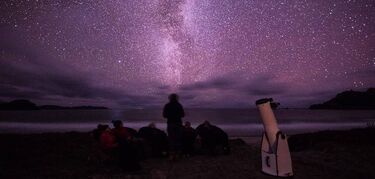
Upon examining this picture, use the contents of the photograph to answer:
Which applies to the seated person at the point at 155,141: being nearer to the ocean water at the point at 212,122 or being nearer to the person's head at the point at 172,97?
the person's head at the point at 172,97

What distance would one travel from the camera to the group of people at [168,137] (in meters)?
10.1

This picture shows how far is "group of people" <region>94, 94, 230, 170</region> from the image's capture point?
33.2 ft

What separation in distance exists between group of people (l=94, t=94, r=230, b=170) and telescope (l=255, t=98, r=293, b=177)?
372cm

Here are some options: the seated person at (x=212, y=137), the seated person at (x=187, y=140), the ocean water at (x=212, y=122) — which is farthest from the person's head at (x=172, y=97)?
the ocean water at (x=212, y=122)

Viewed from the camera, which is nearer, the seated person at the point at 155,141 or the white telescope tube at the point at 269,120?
the white telescope tube at the point at 269,120

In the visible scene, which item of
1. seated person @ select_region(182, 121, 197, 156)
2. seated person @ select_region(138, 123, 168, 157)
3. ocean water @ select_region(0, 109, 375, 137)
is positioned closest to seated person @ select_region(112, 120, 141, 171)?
seated person @ select_region(138, 123, 168, 157)

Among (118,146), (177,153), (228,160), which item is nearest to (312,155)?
(228,160)

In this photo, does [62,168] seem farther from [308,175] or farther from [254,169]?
[308,175]

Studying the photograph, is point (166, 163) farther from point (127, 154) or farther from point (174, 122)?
point (127, 154)

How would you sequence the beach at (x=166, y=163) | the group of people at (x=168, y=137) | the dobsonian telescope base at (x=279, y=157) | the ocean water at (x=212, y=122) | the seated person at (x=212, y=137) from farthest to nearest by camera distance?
the ocean water at (x=212, y=122) → the seated person at (x=212, y=137) → the group of people at (x=168, y=137) → the beach at (x=166, y=163) → the dobsonian telescope base at (x=279, y=157)

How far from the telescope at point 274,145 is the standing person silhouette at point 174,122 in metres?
3.68

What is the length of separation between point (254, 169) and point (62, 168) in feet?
18.2

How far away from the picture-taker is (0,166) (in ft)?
31.6

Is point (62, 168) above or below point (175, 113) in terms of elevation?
below
